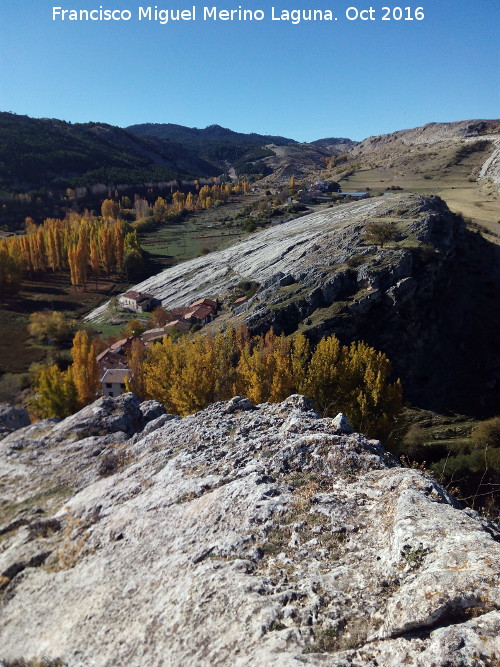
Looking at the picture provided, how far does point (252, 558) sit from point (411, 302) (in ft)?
191

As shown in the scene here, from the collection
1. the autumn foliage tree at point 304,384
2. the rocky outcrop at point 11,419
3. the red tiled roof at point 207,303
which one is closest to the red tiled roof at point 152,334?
the red tiled roof at point 207,303

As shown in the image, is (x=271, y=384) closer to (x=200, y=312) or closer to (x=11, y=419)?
(x=11, y=419)

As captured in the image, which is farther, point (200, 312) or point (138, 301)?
point (138, 301)

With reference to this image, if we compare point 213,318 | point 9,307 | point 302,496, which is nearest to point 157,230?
point 9,307

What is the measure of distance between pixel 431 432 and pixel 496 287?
4241cm

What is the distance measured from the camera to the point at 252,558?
11398 mm

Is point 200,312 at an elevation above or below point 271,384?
below

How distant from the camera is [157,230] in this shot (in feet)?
635

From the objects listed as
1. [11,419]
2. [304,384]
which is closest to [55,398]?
[11,419]

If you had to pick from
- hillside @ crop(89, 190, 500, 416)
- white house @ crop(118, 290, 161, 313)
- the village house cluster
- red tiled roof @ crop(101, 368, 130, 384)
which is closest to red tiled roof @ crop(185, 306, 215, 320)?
the village house cluster

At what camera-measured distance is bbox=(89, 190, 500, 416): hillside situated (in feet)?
195

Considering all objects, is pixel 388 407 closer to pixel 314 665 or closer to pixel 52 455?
pixel 52 455

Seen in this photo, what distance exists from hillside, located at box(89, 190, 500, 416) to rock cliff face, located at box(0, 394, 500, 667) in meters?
43.2

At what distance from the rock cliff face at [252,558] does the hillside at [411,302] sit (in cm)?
4323
